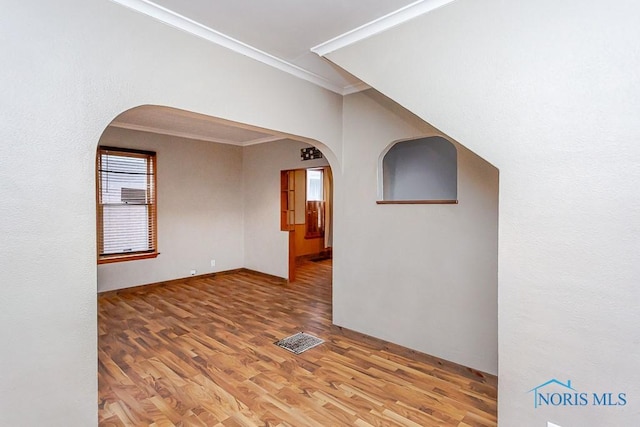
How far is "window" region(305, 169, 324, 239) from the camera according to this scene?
8.23 m

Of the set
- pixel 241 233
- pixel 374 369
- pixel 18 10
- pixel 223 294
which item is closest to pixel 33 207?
pixel 18 10

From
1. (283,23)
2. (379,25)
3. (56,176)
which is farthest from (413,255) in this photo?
(56,176)

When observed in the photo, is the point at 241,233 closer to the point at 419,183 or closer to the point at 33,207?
the point at 419,183

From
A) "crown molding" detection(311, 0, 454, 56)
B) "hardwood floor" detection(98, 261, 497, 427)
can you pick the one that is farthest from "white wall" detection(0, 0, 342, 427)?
"crown molding" detection(311, 0, 454, 56)

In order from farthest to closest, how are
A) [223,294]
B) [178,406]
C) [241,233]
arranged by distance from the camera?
[241,233] < [223,294] < [178,406]

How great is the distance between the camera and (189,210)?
19.5 ft

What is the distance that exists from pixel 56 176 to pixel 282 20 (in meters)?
1.75

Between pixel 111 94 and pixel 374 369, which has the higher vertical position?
pixel 111 94

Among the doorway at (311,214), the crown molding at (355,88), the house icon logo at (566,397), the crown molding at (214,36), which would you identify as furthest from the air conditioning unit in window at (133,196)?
the house icon logo at (566,397)

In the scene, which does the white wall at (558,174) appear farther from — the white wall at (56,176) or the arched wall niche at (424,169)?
the white wall at (56,176)

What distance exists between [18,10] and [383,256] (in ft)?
10.4

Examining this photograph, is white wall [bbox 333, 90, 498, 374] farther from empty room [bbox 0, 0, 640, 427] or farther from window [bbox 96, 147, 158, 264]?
window [bbox 96, 147, 158, 264]

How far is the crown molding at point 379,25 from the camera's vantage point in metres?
2.17

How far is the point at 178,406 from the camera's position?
2.37 meters
